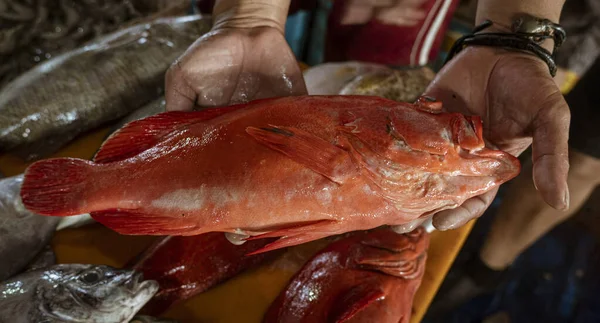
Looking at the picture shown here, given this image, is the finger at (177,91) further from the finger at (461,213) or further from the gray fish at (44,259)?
the finger at (461,213)

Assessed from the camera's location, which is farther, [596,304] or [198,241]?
[596,304]

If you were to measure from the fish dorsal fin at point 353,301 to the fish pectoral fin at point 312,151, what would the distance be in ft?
1.91

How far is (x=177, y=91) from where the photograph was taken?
5.91 feet

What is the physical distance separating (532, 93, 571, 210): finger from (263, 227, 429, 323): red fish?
26.3 inches

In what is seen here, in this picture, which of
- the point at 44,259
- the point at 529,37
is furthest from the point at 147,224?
the point at 529,37

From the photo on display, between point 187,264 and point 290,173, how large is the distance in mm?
802

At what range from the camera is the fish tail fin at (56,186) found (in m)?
1.32

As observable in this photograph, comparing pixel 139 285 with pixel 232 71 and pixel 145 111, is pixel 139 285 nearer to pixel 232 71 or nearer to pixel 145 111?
pixel 232 71

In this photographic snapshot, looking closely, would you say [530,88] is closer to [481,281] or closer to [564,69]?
[481,281]

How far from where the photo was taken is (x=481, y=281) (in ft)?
9.97

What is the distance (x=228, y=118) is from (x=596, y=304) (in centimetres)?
298

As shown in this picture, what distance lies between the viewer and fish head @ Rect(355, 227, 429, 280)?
5.70 ft

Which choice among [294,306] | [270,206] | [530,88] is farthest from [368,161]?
[294,306]

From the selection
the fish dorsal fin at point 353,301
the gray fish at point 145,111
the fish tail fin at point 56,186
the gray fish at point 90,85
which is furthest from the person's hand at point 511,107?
the gray fish at point 90,85
